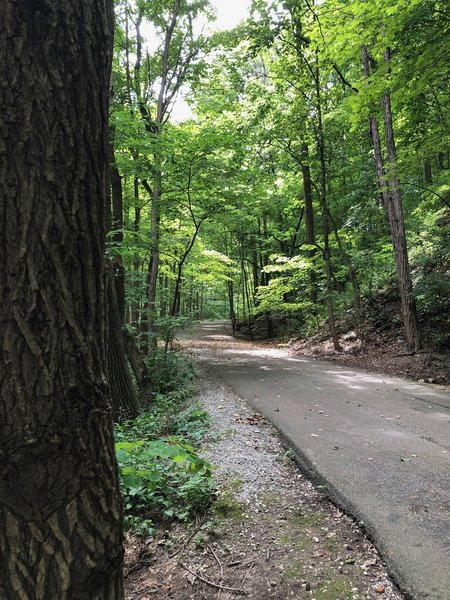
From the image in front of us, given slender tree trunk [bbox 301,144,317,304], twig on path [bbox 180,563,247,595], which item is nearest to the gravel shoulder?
twig on path [bbox 180,563,247,595]

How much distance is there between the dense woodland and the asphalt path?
136 centimetres

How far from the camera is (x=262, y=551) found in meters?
2.61

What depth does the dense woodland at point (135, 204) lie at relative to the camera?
1.39m

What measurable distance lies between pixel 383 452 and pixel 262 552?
7.01 ft

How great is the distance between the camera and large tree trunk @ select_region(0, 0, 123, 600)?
1365 mm

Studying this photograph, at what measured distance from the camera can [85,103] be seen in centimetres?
151

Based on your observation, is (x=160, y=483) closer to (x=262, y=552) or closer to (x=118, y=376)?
(x=262, y=552)

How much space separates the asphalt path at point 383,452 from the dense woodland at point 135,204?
1357 millimetres

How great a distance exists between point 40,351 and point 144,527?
207cm

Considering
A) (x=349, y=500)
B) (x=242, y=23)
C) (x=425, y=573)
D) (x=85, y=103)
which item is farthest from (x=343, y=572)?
(x=242, y=23)

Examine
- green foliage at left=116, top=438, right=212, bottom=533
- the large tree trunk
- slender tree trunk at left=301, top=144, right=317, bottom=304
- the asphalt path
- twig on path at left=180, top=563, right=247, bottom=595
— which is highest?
slender tree trunk at left=301, top=144, right=317, bottom=304

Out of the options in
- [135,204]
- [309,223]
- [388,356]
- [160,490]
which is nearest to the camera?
[160,490]

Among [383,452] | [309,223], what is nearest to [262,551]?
[383,452]

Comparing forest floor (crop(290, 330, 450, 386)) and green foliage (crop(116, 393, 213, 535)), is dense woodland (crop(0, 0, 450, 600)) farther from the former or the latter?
forest floor (crop(290, 330, 450, 386))
